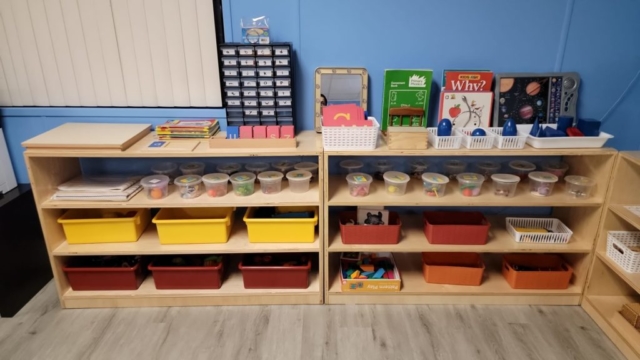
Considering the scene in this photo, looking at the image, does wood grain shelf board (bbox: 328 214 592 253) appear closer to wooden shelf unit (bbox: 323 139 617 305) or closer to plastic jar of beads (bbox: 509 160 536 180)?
wooden shelf unit (bbox: 323 139 617 305)

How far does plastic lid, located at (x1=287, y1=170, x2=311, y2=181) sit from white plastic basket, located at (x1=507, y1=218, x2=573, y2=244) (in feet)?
3.67

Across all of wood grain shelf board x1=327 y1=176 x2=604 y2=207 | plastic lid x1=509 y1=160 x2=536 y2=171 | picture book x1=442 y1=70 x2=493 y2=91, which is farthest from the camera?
plastic lid x1=509 y1=160 x2=536 y2=171

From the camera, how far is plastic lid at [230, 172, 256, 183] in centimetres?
205

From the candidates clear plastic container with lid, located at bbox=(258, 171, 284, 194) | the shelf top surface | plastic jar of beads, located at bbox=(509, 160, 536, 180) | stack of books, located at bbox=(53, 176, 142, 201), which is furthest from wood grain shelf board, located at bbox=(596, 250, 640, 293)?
stack of books, located at bbox=(53, 176, 142, 201)

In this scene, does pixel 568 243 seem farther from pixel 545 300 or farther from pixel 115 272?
pixel 115 272

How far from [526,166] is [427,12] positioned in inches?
38.5

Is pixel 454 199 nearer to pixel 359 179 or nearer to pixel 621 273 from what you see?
pixel 359 179

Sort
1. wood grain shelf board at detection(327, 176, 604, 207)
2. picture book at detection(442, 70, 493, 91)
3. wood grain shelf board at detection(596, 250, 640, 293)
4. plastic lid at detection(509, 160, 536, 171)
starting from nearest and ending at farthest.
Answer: wood grain shelf board at detection(596, 250, 640, 293), wood grain shelf board at detection(327, 176, 604, 207), picture book at detection(442, 70, 493, 91), plastic lid at detection(509, 160, 536, 171)

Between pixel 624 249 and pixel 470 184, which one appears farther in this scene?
pixel 470 184

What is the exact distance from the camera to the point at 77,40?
2.13 m

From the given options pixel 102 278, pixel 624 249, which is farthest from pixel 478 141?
pixel 102 278

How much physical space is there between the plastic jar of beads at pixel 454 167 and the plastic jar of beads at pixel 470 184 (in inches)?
8.4

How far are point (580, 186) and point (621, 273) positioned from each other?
0.43 meters

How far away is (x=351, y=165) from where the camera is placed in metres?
2.28
